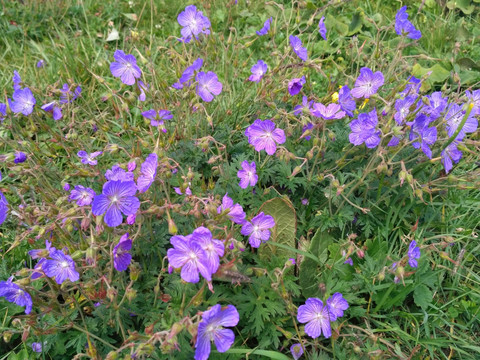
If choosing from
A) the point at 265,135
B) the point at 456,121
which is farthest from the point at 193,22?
the point at 456,121

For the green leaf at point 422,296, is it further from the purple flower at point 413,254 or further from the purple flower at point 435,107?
the purple flower at point 435,107

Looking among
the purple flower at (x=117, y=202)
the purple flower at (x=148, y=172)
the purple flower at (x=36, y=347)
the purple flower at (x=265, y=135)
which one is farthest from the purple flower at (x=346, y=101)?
the purple flower at (x=36, y=347)

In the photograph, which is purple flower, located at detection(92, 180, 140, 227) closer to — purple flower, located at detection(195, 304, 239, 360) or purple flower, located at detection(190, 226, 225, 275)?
purple flower, located at detection(190, 226, 225, 275)

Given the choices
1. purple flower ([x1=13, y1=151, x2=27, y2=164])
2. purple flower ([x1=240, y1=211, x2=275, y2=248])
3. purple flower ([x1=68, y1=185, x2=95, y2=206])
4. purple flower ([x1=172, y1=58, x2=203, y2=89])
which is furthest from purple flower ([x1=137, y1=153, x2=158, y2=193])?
purple flower ([x1=13, y1=151, x2=27, y2=164])

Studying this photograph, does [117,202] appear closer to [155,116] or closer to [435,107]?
[155,116]

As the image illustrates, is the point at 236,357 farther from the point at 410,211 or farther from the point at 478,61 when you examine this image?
the point at 478,61
